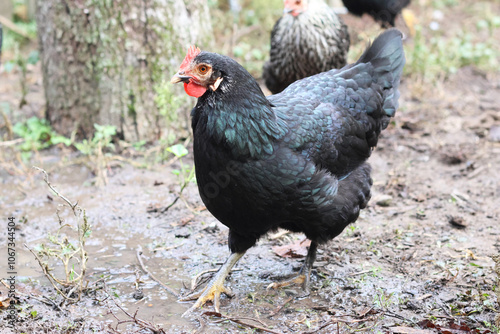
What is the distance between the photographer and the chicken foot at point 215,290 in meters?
3.23

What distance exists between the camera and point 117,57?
512cm

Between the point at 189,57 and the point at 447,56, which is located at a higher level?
the point at 189,57

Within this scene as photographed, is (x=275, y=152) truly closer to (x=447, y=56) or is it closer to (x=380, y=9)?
(x=447, y=56)

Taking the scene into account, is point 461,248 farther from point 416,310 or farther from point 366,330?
point 366,330

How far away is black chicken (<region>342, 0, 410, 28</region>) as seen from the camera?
325 inches

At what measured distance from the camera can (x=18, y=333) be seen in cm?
279

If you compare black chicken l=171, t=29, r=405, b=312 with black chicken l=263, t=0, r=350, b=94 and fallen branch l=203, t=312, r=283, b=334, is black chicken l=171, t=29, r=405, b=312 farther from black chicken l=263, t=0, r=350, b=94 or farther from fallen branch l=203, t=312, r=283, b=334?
black chicken l=263, t=0, r=350, b=94

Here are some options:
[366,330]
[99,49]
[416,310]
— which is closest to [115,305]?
[366,330]

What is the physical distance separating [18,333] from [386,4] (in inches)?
290

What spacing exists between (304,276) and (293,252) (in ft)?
1.25

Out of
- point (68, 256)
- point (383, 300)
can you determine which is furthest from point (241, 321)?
point (68, 256)

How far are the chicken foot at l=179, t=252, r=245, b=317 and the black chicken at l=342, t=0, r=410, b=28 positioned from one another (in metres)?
6.11

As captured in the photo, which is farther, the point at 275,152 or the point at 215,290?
the point at 215,290

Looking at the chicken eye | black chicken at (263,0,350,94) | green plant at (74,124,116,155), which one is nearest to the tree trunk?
green plant at (74,124,116,155)
